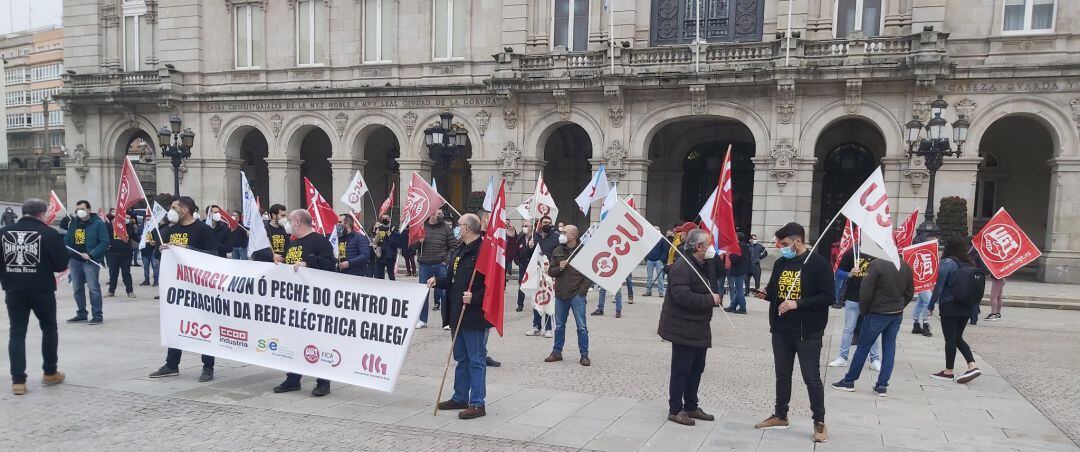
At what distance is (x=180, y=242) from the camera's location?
802cm

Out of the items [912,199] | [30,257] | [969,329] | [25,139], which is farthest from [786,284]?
[25,139]

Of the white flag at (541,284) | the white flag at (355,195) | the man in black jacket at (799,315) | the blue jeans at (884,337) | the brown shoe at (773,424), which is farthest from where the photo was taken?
the white flag at (355,195)

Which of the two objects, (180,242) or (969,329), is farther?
(969,329)

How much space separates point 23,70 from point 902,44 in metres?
87.5

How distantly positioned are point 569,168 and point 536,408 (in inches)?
874

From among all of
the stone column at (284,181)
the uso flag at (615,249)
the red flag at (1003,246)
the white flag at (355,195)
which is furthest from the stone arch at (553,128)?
the uso flag at (615,249)

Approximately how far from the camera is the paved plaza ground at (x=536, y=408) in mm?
5785

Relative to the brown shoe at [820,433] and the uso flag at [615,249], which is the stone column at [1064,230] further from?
the uso flag at [615,249]

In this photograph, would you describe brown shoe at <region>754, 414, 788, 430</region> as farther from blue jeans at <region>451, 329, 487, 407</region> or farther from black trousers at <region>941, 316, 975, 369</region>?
black trousers at <region>941, 316, 975, 369</region>

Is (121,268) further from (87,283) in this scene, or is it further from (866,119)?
(866,119)

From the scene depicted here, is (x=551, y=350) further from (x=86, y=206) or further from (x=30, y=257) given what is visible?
(x=86, y=206)

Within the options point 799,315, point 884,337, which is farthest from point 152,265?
point 884,337

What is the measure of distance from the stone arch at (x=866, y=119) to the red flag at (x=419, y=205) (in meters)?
13.4

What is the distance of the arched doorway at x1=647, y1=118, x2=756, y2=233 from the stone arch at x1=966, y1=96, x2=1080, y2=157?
789cm
